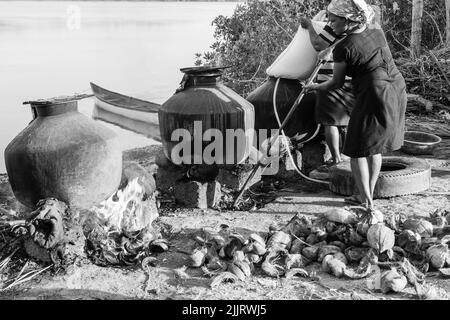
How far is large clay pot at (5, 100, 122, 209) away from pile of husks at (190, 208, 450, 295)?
0.88 m

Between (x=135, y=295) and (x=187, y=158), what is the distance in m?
1.85

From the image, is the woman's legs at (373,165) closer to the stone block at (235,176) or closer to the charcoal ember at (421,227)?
the charcoal ember at (421,227)

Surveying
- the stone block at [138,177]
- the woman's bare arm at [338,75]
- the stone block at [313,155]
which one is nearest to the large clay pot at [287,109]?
the stone block at [313,155]

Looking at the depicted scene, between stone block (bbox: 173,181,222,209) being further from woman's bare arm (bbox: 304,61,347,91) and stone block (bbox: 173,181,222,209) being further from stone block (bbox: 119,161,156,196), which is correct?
woman's bare arm (bbox: 304,61,347,91)

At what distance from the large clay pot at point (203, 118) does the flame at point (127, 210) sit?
681 mm

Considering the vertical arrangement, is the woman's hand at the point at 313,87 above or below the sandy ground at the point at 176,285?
above

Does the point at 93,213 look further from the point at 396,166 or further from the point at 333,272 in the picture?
the point at 396,166

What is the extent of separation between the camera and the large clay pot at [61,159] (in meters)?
3.99

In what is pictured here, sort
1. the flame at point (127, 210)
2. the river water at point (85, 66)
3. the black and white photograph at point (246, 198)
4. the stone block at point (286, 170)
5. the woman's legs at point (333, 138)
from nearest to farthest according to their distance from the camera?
the black and white photograph at point (246, 198), the flame at point (127, 210), the woman's legs at point (333, 138), the stone block at point (286, 170), the river water at point (85, 66)

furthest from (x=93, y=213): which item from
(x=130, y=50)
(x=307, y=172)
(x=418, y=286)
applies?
(x=130, y=50)

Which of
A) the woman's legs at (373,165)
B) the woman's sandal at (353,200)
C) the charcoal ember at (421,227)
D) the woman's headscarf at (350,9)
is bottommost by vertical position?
the woman's sandal at (353,200)

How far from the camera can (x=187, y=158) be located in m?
5.04

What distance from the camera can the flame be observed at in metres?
4.26

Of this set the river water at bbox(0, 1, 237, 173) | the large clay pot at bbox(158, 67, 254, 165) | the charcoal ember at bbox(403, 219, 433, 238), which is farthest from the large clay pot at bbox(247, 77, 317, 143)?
the river water at bbox(0, 1, 237, 173)
